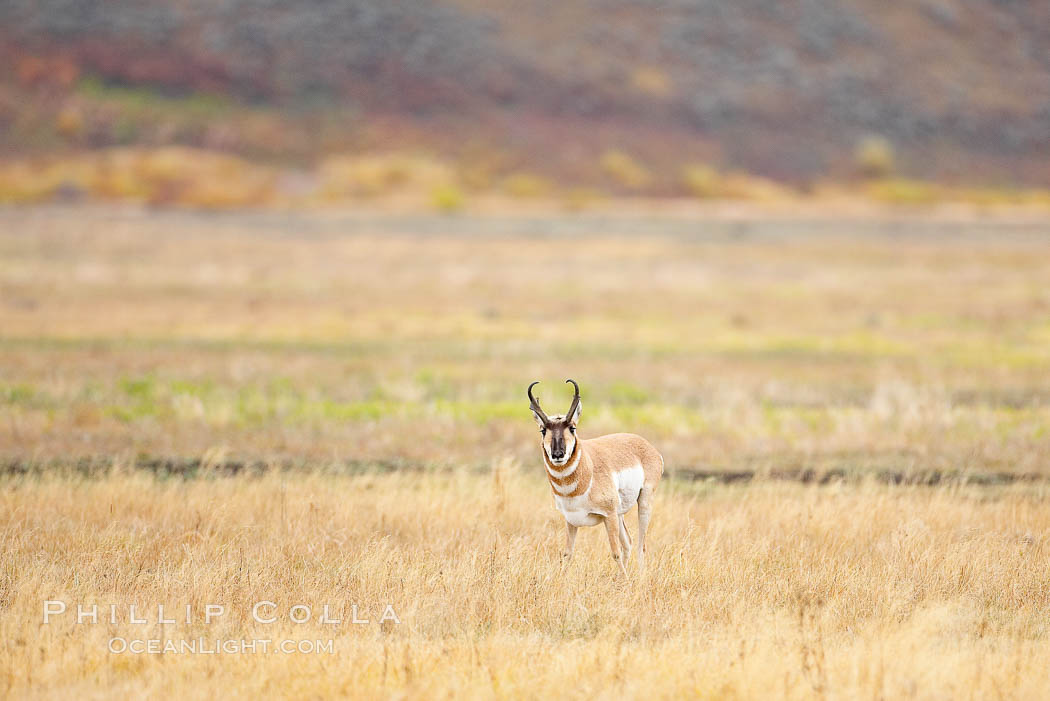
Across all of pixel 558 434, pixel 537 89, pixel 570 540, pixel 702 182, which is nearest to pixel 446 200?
pixel 702 182

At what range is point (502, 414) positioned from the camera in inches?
677

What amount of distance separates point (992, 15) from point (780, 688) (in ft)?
351

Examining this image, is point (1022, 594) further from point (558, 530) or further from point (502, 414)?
point (502, 414)

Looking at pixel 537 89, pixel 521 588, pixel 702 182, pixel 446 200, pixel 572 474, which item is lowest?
pixel 702 182

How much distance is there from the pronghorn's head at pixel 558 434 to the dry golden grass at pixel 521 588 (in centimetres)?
119

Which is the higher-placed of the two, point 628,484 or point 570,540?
point 628,484

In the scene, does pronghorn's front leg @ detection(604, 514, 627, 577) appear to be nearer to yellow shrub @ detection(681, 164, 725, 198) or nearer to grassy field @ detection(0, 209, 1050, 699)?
grassy field @ detection(0, 209, 1050, 699)

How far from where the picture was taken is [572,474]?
8672 mm

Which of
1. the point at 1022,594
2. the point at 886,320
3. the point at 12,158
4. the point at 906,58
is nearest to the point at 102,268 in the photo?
the point at 886,320

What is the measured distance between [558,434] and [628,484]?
114 cm

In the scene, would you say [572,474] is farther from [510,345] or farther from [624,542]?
[510,345]

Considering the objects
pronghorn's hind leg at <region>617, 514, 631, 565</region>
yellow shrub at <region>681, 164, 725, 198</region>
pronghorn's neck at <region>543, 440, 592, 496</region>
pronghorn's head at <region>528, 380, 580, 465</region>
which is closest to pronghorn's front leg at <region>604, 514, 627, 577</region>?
pronghorn's hind leg at <region>617, 514, 631, 565</region>

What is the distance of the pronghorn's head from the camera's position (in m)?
8.34

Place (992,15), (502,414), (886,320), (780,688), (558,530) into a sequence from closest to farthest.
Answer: (780,688), (558,530), (502,414), (886,320), (992,15)
